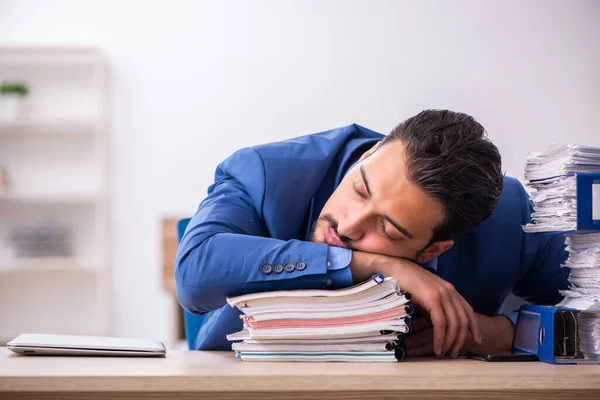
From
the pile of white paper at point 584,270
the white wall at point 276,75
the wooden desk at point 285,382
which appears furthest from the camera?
the white wall at point 276,75

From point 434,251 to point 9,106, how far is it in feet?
13.3

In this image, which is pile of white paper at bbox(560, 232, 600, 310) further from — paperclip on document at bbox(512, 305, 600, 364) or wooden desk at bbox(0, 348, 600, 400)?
wooden desk at bbox(0, 348, 600, 400)

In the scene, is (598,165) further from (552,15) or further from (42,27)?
(42,27)

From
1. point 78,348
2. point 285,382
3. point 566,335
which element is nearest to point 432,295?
point 566,335

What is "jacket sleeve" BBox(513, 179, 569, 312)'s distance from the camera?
1561mm

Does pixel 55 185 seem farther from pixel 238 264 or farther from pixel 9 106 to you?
pixel 238 264

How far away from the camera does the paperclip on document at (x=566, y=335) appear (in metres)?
1.10

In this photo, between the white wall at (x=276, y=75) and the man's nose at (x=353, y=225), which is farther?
the white wall at (x=276, y=75)

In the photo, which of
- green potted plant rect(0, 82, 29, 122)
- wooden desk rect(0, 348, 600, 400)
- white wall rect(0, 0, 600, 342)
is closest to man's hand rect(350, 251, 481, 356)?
wooden desk rect(0, 348, 600, 400)

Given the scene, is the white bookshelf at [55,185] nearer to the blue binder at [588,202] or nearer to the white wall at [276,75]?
the white wall at [276,75]

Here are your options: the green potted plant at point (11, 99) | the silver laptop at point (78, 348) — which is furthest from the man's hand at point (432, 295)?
the green potted plant at point (11, 99)

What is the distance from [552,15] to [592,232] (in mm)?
4219

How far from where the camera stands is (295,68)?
5016 millimetres

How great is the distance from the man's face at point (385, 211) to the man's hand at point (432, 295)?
0.08 meters
